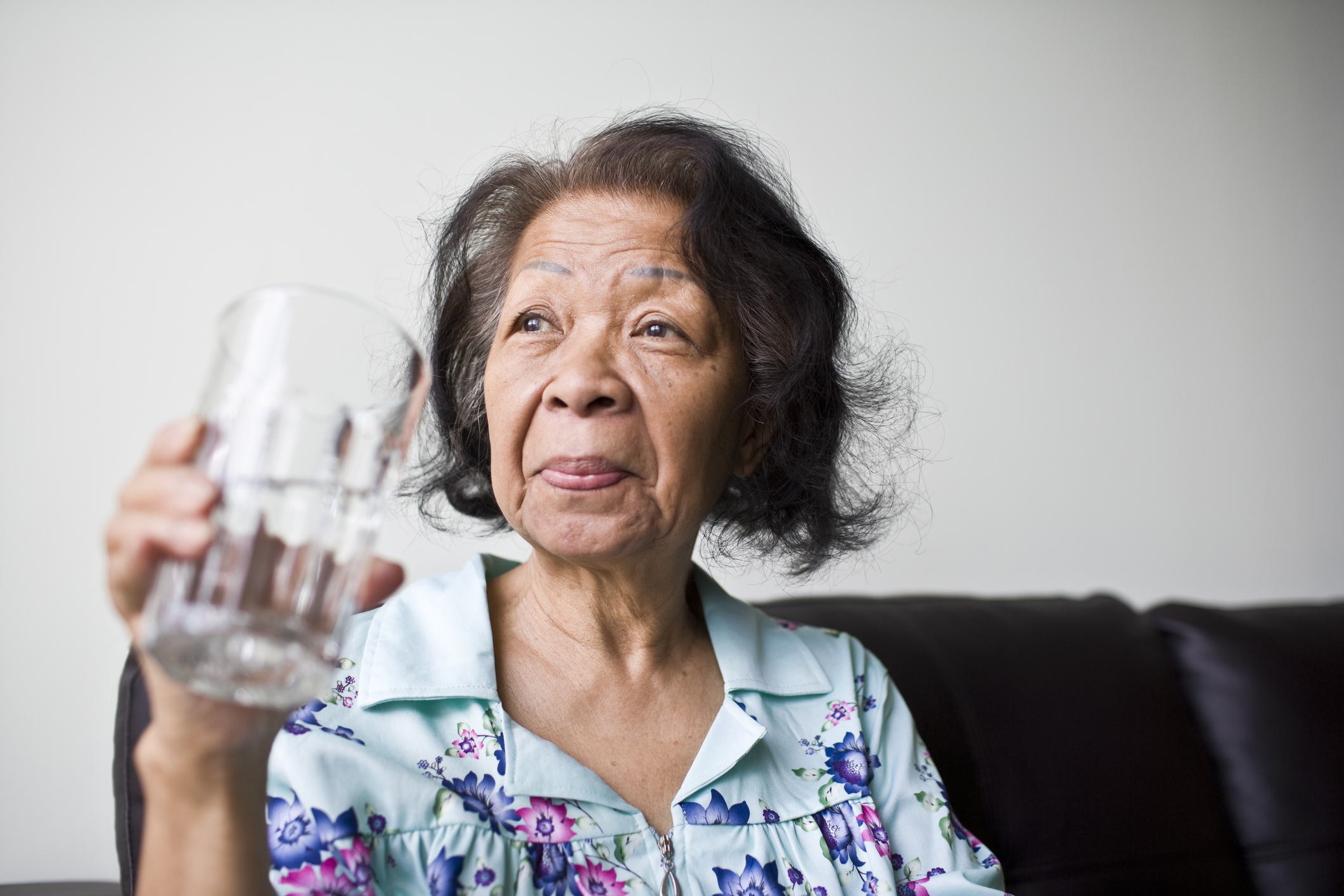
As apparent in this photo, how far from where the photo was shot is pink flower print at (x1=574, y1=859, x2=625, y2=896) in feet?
3.31

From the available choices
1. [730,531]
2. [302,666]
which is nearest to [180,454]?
[302,666]

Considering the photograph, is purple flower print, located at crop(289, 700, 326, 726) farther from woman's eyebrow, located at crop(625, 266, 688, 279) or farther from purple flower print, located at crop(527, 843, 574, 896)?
woman's eyebrow, located at crop(625, 266, 688, 279)

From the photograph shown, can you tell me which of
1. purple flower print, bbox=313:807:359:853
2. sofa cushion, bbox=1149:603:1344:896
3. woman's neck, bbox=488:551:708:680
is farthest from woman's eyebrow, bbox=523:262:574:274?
sofa cushion, bbox=1149:603:1344:896

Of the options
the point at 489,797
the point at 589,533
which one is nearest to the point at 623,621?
the point at 589,533

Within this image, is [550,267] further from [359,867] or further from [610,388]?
[359,867]

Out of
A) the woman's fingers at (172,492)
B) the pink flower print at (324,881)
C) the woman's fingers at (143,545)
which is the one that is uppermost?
the woman's fingers at (172,492)

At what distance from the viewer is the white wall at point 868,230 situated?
1.68m

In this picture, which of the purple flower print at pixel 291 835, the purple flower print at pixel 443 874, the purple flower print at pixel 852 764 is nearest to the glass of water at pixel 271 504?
the purple flower print at pixel 291 835

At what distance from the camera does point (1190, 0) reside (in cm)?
269

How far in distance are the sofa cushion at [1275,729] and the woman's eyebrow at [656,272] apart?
1.39 meters

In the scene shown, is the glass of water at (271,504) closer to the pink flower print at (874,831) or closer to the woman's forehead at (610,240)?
the woman's forehead at (610,240)

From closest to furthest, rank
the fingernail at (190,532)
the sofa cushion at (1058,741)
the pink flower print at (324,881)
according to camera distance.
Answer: the fingernail at (190,532) < the pink flower print at (324,881) < the sofa cushion at (1058,741)

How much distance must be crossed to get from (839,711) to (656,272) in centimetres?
66

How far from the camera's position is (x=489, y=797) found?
40.5 inches
